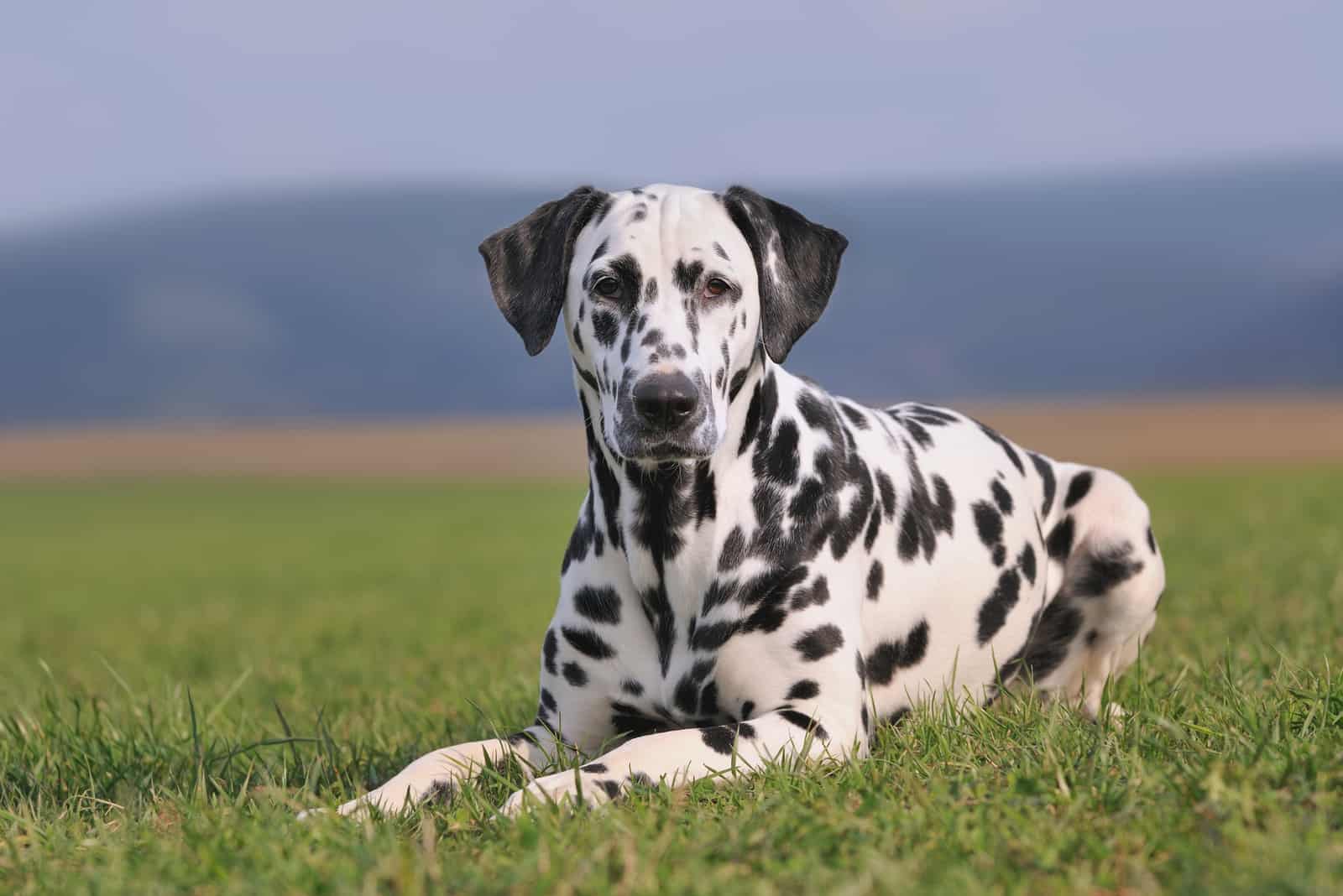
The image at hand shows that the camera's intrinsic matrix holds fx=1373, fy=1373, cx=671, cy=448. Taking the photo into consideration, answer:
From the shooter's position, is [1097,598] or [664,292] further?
[1097,598]

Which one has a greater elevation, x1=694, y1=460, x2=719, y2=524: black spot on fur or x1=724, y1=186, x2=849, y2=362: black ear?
x1=724, y1=186, x2=849, y2=362: black ear

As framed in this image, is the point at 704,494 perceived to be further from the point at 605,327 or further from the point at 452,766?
the point at 452,766

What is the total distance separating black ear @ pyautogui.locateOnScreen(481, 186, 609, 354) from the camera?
5.00 m

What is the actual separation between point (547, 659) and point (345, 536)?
2428 centimetres

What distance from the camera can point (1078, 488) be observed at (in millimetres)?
6609

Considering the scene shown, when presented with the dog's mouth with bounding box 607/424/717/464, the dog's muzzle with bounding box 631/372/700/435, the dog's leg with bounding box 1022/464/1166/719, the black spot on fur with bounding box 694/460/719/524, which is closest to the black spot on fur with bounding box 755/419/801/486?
the black spot on fur with bounding box 694/460/719/524

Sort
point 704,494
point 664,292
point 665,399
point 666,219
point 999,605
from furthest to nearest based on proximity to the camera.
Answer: point 999,605 < point 704,494 < point 666,219 < point 664,292 < point 665,399

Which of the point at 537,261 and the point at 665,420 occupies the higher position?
the point at 537,261

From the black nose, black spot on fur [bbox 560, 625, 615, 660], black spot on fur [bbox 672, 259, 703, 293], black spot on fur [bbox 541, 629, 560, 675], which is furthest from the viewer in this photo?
black spot on fur [bbox 541, 629, 560, 675]

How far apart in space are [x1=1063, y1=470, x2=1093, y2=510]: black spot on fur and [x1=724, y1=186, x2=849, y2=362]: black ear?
7.16 feet

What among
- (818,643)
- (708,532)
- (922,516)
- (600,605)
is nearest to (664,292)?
(708,532)

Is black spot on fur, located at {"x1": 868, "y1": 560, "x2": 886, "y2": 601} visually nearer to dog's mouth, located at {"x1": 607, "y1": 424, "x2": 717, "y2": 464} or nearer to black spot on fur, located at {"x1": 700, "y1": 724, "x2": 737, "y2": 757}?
black spot on fur, located at {"x1": 700, "y1": 724, "x2": 737, "y2": 757}

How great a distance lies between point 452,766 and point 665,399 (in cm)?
153

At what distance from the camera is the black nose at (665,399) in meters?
4.37
